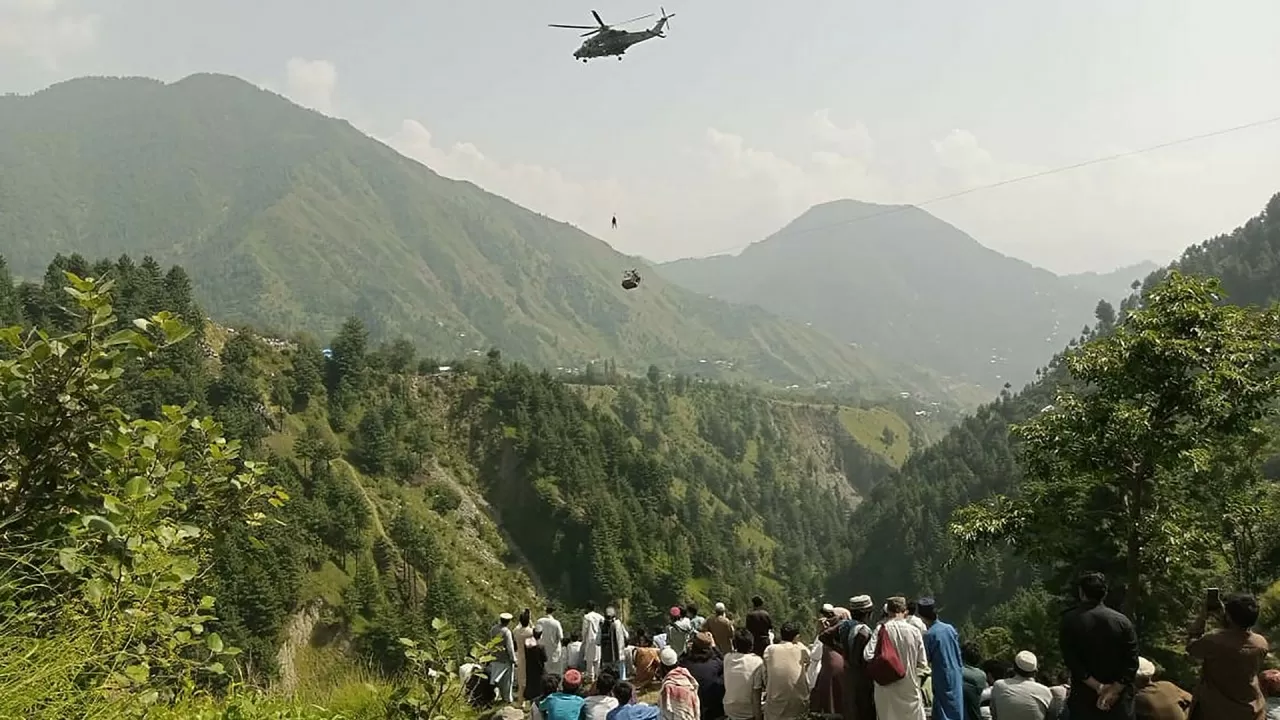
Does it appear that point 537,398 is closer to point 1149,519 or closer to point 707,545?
point 707,545

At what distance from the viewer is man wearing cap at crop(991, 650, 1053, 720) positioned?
24.8 feet

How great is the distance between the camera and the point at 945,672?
7.75 metres

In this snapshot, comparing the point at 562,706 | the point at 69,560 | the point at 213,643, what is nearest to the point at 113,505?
the point at 69,560

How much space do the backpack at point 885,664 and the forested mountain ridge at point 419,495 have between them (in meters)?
58.1

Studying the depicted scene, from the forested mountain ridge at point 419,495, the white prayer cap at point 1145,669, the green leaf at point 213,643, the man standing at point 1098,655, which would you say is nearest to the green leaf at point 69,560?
the green leaf at point 213,643

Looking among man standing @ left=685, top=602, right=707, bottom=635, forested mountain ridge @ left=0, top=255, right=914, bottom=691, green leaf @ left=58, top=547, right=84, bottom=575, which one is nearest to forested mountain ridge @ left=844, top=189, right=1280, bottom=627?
forested mountain ridge @ left=0, top=255, right=914, bottom=691

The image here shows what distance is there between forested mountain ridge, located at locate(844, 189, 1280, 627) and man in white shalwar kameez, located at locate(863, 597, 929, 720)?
331ft

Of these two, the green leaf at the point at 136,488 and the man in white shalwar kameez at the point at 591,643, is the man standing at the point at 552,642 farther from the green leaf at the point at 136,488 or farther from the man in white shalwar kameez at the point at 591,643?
the green leaf at the point at 136,488

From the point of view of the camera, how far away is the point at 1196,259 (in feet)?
489

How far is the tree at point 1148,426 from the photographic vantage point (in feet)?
39.5

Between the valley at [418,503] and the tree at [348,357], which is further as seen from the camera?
the tree at [348,357]

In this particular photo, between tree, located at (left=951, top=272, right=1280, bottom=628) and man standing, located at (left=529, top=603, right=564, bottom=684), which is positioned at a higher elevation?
tree, located at (left=951, top=272, right=1280, bottom=628)

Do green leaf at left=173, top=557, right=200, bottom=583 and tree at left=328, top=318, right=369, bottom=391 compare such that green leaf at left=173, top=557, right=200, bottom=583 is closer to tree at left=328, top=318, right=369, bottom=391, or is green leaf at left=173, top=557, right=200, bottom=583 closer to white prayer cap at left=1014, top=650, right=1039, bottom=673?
white prayer cap at left=1014, top=650, right=1039, bottom=673

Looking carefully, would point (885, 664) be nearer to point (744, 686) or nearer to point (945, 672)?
point (945, 672)
